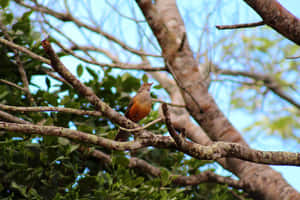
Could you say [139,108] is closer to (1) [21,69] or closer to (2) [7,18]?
(1) [21,69]

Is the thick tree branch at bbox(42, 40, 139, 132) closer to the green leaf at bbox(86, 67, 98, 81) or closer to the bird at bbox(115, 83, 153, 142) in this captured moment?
the green leaf at bbox(86, 67, 98, 81)

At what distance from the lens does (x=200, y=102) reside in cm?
316

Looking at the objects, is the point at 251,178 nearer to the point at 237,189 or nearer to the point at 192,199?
the point at 237,189

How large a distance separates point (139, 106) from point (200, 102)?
2.64 feet

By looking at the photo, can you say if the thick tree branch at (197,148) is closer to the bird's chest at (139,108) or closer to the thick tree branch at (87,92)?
the thick tree branch at (87,92)

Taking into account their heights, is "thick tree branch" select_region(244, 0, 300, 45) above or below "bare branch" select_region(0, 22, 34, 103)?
above

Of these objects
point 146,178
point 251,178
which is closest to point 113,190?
point 146,178

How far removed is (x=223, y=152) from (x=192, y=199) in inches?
44.6

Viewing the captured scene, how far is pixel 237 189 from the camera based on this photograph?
3.04m

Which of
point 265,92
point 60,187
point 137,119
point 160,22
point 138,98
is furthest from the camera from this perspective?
point 265,92

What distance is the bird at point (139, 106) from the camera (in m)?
3.52

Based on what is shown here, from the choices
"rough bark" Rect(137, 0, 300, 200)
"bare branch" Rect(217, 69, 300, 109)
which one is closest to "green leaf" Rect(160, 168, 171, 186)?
"rough bark" Rect(137, 0, 300, 200)

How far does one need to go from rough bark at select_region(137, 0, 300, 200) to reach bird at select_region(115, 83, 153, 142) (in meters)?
0.46

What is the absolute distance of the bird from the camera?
352 cm
